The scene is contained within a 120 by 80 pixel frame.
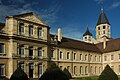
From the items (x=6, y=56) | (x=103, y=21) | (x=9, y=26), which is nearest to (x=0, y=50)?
(x=6, y=56)

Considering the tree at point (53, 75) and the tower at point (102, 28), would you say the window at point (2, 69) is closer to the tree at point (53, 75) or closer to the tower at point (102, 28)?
the tree at point (53, 75)

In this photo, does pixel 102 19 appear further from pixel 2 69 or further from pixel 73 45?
pixel 2 69

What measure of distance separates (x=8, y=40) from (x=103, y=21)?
2345 inches

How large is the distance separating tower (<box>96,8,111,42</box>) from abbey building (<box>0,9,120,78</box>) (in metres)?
30.8

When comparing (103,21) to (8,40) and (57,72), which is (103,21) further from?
(57,72)

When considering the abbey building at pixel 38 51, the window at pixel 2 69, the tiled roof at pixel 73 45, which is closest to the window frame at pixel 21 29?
the abbey building at pixel 38 51

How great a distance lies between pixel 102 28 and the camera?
84.4 meters

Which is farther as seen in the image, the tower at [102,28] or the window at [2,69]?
the tower at [102,28]

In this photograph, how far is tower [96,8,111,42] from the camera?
275 feet

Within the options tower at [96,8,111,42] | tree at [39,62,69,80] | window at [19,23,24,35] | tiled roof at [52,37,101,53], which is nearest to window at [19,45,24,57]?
window at [19,23,24,35]

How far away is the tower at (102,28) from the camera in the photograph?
83.7 meters

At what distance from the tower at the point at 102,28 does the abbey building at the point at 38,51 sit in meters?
30.8

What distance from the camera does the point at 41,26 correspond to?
36875 millimetres

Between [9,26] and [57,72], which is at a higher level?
[9,26]
